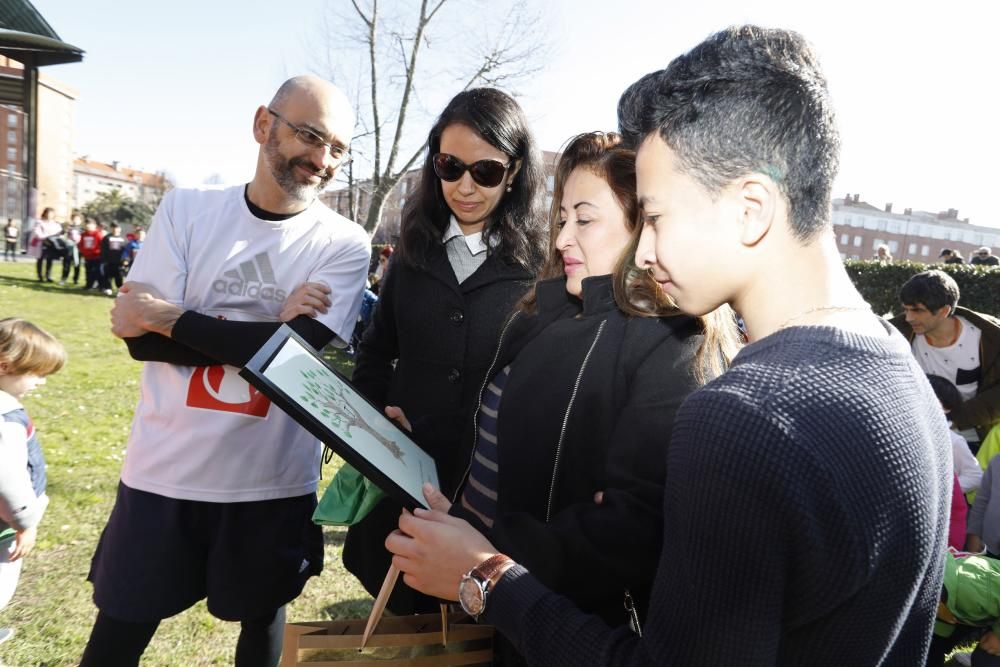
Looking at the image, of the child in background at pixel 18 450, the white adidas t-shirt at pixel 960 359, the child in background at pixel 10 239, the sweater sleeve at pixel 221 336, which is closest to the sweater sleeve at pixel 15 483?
the child in background at pixel 18 450

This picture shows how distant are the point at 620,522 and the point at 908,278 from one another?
1414 centimetres

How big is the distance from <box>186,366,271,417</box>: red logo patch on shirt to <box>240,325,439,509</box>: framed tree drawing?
0.63 metres

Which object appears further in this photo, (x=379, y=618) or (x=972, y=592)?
(x=972, y=592)

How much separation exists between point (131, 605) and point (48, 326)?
1258 cm

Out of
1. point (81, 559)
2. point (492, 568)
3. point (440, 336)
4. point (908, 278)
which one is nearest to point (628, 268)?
point (492, 568)

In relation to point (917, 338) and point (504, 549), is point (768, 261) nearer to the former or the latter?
point (504, 549)

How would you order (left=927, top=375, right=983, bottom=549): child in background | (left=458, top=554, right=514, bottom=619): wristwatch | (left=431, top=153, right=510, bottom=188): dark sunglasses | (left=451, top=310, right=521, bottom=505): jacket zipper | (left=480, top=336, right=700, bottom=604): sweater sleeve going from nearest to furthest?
(left=458, top=554, right=514, bottom=619): wristwatch
(left=480, top=336, right=700, bottom=604): sweater sleeve
(left=451, top=310, right=521, bottom=505): jacket zipper
(left=431, top=153, right=510, bottom=188): dark sunglasses
(left=927, top=375, right=983, bottom=549): child in background

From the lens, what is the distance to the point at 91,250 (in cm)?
1855

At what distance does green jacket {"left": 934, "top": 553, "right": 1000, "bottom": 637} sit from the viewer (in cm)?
268

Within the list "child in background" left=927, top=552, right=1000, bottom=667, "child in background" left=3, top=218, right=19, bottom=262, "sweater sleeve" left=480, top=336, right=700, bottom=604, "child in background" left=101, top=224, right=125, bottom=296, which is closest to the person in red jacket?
"child in background" left=101, top=224, right=125, bottom=296

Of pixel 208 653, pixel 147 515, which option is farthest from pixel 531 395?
pixel 208 653

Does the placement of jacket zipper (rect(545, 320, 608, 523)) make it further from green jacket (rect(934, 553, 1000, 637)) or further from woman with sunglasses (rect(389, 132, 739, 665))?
green jacket (rect(934, 553, 1000, 637))

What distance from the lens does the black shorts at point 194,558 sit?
6.91ft

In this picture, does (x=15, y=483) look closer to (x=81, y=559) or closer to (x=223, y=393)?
(x=223, y=393)
